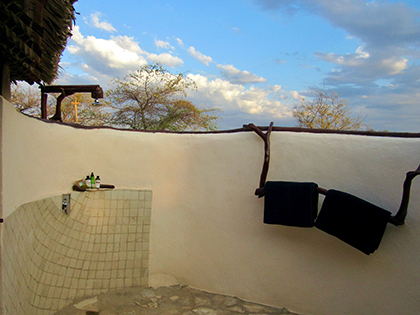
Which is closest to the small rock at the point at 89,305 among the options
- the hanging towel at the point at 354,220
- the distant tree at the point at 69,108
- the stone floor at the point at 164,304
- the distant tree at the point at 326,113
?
the stone floor at the point at 164,304

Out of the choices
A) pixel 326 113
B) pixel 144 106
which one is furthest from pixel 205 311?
pixel 144 106

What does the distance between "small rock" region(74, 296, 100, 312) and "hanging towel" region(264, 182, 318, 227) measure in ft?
4.78

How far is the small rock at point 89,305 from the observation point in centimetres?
197

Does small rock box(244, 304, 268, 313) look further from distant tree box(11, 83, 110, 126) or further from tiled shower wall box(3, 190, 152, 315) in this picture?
distant tree box(11, 83, 110, 126)

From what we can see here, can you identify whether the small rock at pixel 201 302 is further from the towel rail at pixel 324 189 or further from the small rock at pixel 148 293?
the towel rail at pixel 324 189

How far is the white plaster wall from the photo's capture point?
5.06 ft

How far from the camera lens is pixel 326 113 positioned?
28.8 feet

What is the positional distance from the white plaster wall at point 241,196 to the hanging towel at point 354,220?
0.64 feet

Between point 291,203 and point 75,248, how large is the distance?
1.73m

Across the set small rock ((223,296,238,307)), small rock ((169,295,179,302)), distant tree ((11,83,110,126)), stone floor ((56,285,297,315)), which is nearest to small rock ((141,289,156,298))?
stone floor ((56,285,297,315))

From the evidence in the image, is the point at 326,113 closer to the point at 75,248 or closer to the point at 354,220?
the point at 354,220

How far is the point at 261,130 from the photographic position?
6.68 feet

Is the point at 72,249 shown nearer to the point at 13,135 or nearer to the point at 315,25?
the point at 13,135

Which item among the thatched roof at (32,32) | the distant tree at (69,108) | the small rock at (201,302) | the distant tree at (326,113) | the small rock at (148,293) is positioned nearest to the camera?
the thatched roof at (32,32)
